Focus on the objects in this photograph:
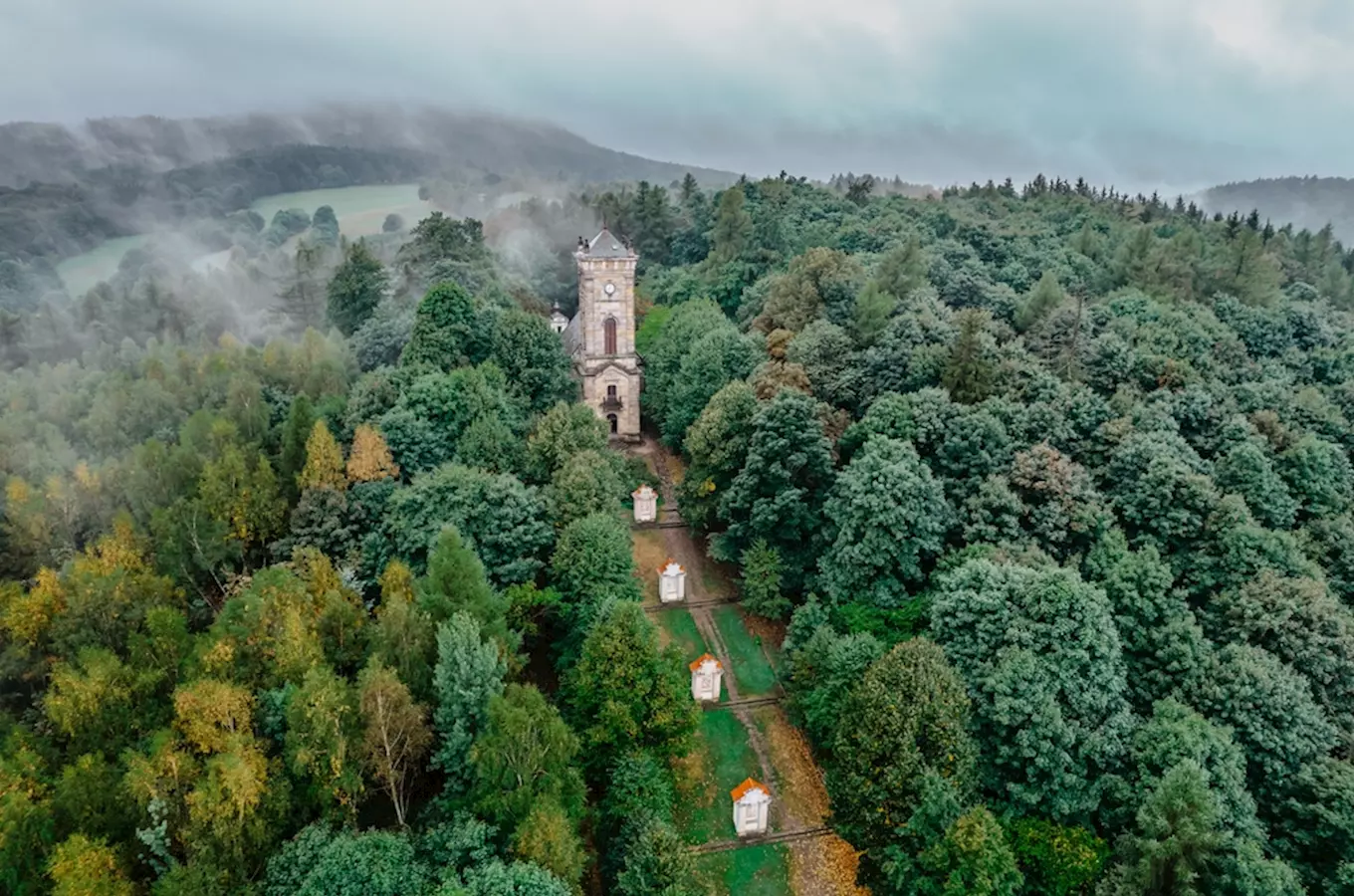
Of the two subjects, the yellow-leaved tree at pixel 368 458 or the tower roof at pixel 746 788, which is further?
the yellow-leaved tree at pixel 368 458

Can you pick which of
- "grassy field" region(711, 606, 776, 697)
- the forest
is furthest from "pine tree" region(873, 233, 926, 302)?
"grassy field" region(711, 606, 776, 697)

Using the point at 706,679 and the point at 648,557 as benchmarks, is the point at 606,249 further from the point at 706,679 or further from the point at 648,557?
the point at 706,679

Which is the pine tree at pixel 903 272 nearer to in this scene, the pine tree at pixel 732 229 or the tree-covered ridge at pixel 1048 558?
the tree-covered ridge at pixel 1048 558

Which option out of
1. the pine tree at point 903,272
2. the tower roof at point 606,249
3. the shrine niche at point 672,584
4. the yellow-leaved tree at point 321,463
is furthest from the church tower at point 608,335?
the yellow-leaved tree at point 321,463

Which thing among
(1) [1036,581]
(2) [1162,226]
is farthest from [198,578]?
(2) [1162,226]

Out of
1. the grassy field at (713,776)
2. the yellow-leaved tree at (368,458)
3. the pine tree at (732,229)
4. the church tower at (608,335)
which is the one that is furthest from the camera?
the pine tree at (732,229)

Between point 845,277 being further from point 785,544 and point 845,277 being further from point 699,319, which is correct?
point 785,544

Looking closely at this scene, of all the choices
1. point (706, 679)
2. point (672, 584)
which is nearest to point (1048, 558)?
point (706, 679)
